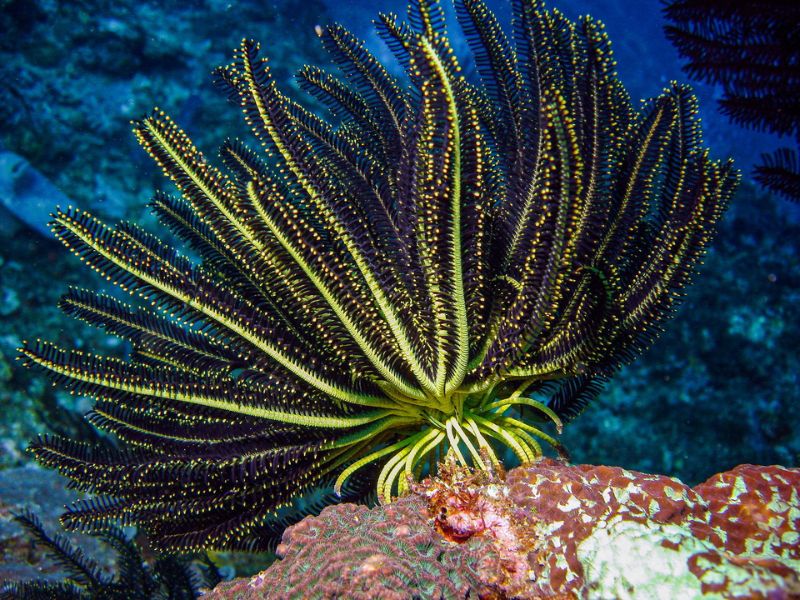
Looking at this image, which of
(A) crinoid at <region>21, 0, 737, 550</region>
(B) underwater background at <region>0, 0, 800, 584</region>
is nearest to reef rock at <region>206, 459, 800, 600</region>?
(A) crinoid at <region>21, 0, 737, 550</region>

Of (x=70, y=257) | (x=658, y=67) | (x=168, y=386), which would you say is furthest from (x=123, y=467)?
(x=658, y=67)

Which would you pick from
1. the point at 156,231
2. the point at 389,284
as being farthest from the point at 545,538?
the point at 156,231

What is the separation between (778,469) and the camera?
273 cm

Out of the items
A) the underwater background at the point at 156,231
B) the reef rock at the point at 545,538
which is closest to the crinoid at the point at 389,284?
the reef rock at the point at 545,538

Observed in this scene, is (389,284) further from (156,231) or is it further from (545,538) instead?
(156,231)

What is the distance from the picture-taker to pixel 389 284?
109 inches

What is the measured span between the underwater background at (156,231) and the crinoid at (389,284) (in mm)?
5716

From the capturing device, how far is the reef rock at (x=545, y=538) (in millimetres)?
2150

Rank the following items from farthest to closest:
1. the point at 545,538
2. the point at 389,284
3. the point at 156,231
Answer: the point at 156,231
the point at 389,284
the point at 545,538

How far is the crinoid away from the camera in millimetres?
2576

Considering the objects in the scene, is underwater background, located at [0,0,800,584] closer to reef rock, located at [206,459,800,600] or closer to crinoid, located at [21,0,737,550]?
crinoid, located at [21,0,737,550]

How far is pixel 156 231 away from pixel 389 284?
7.41m

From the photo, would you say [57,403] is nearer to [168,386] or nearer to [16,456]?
[16,456]

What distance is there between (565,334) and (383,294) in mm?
1095
